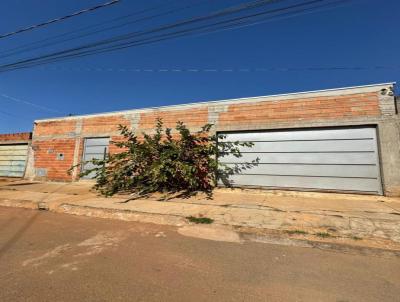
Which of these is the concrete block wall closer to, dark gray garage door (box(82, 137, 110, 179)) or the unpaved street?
dark gray garage door (box(82, 137, 110, 179))

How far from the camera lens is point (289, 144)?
865 centimetres

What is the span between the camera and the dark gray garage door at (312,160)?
25.3 feet

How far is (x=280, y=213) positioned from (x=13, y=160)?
51.8 feet

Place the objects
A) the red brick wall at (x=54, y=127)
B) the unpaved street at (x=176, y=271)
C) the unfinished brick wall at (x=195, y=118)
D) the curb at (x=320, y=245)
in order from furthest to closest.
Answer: the red brick wall at (x=54, y=127) → the unfinished brick wall at (x=195, y=118) → the curb at (x=320, y=245) → the unpaved street at (x=176, y=271)

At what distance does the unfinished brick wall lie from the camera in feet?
26.3

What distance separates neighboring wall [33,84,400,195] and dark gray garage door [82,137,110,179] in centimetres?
27

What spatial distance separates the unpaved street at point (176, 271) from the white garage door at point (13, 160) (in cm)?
1205

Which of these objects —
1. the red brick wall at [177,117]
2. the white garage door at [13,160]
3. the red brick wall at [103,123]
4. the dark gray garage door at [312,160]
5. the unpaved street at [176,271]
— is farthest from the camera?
the white garage door at [13,160]

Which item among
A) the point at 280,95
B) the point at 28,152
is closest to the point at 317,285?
the point at 280,95

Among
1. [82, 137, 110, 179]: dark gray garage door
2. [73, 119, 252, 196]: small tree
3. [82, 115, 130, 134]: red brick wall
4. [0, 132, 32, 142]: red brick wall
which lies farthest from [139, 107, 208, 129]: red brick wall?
[0, 132, 32, 142]: red brick wall

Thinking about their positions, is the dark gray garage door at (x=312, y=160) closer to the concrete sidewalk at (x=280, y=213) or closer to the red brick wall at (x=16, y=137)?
the concrete sidewalk at (x=280, y=213)

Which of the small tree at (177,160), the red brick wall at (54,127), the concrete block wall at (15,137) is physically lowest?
the small tree at (177,160)

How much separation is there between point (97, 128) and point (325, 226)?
1071 centimetres

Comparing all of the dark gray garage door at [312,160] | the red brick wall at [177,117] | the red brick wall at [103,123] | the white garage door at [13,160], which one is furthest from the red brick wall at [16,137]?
the dark gray garage door at [312,160]
